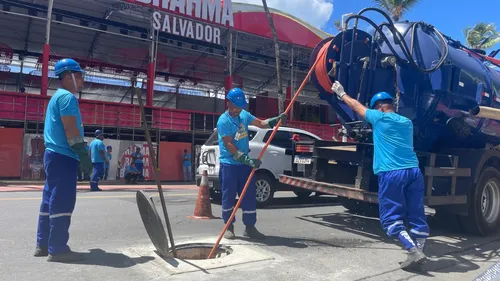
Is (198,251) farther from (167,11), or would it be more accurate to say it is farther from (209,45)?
(209,45)

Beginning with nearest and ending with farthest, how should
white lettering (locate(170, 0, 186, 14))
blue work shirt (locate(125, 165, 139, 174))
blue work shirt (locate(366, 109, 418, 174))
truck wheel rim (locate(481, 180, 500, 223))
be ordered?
1. blue work shirt (locate(366, 109, 418, 174))
2. truck wheel rim (locate(481, 180, 500, 223))
3. blue work shirt (locate(125, 165, 139, 174))
4. white lettering (locate(170, 0, 186, 14))

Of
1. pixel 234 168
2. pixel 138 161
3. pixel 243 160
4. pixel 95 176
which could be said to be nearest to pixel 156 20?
pixel 138 161

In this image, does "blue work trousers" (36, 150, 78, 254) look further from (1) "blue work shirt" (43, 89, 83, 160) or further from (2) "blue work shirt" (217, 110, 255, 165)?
(2) "blue work shirt" (217, 110, 255, 165)

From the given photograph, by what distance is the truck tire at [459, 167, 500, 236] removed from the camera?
21.6ft

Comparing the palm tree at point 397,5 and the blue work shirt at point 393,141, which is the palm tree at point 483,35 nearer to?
the palm tree at point 397,5

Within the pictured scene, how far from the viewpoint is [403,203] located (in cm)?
479

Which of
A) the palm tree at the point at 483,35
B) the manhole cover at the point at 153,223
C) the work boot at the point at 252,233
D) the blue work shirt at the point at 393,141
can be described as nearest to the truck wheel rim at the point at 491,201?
the blue work shirt at the point at 393,141

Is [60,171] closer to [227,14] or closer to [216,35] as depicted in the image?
[216,35]

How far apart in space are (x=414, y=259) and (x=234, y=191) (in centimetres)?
228

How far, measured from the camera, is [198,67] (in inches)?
1084

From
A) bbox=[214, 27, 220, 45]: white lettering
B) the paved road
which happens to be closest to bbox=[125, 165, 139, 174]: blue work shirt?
bbox=[214, 27, 220, 45]: white lettering

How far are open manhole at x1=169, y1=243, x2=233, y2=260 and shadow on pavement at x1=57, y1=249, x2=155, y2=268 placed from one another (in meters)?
0.54

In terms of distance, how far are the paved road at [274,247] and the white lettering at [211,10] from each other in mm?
14409

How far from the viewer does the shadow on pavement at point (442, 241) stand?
4.93m
